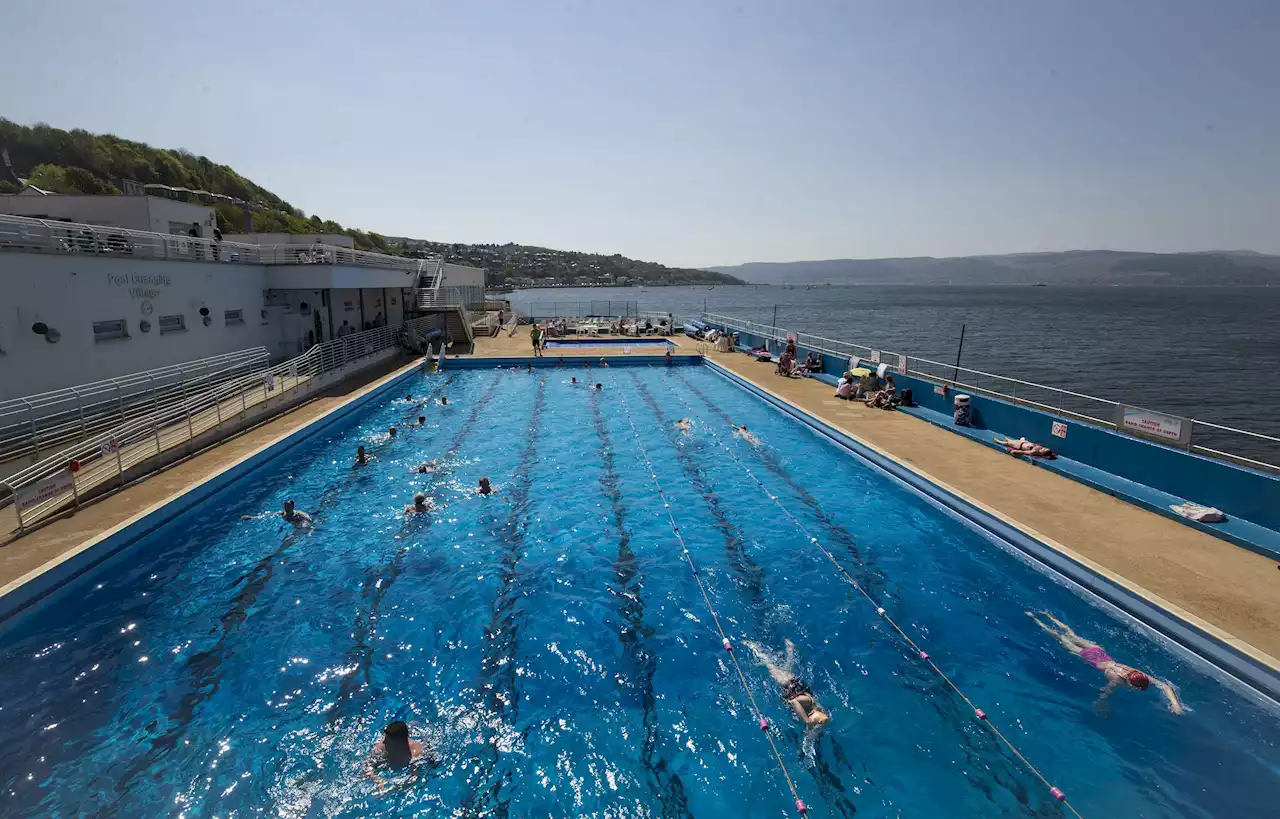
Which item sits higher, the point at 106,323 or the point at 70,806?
the point at 106,323

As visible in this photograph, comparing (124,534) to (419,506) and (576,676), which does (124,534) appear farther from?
(576,676)

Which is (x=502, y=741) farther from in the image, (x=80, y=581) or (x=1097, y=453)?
(x=1097, y=453)

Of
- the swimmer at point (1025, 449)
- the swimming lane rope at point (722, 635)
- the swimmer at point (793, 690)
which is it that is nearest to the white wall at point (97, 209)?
the swimming lane rope at point (722, 635)

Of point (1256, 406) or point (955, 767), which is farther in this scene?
point (1256, 406)

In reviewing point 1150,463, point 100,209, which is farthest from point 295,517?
point 100,209

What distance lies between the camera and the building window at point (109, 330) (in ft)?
45.8

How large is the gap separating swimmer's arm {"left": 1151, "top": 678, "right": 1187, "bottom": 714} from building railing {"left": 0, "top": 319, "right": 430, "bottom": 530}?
46.9 feet

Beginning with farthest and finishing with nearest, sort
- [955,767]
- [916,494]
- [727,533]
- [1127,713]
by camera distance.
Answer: [916,494], [727,533], [1127,713], [955,767]

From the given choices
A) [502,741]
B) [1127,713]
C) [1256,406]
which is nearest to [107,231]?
[502,741]

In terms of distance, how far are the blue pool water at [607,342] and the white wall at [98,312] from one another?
647 inches

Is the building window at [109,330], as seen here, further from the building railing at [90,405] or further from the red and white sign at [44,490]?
the red and white sign at [44,490]

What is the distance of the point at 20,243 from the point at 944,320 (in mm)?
94358

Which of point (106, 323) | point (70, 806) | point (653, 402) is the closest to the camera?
point (70, 806)

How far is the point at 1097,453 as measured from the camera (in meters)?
11.4
